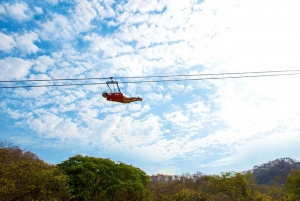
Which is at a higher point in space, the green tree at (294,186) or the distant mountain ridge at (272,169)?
the distant mountain ridge at (272,169)

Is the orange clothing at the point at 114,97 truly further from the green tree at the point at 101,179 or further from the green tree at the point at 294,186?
the green tree at the point at 294,186

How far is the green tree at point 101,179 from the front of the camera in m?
30.4

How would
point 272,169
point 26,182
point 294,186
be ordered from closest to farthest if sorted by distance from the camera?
point 26,182 → point 294,186 → point 272,169

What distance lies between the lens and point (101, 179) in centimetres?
3161

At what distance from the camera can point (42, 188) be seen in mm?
22359

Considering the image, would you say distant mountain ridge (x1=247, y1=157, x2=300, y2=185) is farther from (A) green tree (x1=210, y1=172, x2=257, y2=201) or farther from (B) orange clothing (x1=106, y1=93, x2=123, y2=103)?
(B) orange clothing (x1=106, y1=93, x2=123, y2=103)

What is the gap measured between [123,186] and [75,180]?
5074mm

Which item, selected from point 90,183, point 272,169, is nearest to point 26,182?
point 90,183

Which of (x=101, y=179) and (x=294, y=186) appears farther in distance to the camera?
(x=294, y=186)

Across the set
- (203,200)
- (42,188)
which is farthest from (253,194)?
(42,188)

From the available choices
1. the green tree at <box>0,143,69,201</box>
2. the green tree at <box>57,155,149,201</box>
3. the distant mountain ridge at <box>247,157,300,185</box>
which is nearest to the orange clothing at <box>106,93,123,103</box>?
the green tree at <box>0,143,69,201</box>

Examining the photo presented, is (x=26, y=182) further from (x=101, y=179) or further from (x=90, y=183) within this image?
(x=101, y=179)

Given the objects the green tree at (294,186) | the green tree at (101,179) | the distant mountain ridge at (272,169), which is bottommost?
the green tree at (294,186)

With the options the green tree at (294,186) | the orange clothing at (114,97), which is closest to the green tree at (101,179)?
the green tree at (294,186)
